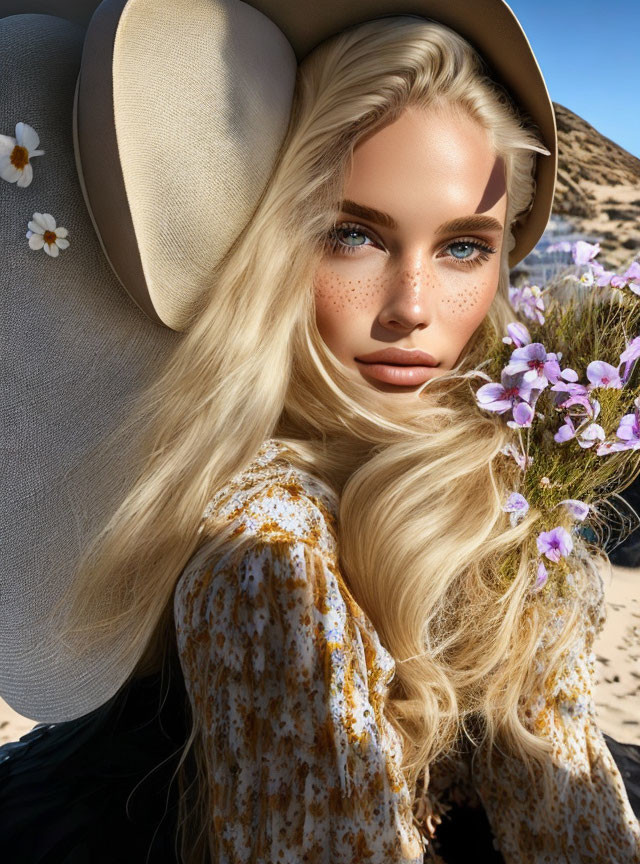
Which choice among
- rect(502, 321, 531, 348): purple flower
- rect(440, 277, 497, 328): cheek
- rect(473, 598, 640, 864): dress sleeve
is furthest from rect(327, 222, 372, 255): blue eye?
rect(473, 598, 640, 864): dress sleeve

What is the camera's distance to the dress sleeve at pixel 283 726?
1.09m

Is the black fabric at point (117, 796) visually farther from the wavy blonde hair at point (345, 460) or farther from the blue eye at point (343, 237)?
the blue eye at point (343, 237)

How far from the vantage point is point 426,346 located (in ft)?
4.84

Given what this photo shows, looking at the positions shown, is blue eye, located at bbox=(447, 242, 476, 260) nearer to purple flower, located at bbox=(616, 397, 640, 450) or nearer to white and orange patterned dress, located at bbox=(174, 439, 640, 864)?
purple flower, located at bbox=(616, 397, 640, 450)

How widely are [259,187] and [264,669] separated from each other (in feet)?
2.90

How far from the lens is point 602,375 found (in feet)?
4.33

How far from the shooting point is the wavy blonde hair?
4.46 feet

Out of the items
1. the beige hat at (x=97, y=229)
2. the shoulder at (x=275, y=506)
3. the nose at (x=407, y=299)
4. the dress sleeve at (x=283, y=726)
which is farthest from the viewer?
the nose at (x=407, y=299)

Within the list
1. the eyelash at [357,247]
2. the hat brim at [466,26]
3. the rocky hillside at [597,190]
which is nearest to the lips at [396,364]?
the eyelash at [357,247]

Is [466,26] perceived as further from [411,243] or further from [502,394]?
[502,394]

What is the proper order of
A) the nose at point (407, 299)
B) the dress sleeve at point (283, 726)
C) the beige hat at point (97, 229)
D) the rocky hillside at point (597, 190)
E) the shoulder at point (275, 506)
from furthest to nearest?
the rocky hillside at point (597, 190) → the nose at point (407, 299) → the beige hat at point (97, 229) → the shoulder at point (275, 506) → the dress sleeve at point (283, 726)

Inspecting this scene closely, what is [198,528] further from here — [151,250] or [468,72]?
[468,72]

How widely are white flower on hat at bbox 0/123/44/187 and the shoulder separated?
2.36 feet

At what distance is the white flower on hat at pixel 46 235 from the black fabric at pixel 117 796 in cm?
89
